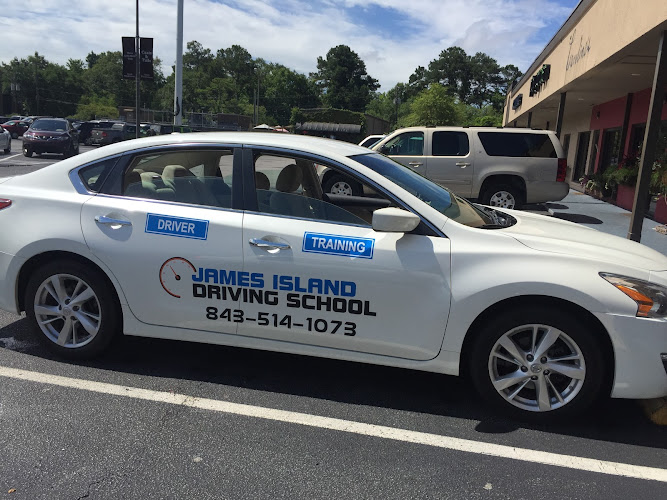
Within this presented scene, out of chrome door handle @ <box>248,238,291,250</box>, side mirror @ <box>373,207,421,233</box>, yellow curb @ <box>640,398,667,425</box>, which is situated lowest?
yellow curb @ <box>640,398,667,425</box>

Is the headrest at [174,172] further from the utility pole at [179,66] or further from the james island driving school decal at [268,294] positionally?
the utility pole at [179,66]

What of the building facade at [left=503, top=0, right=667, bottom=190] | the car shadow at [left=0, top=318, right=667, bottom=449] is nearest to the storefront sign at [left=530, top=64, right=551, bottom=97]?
the building facade at [left=503, top=0, right=667, bottom=190]

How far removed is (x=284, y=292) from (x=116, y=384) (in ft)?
4.24

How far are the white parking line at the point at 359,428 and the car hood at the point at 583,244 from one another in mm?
1109

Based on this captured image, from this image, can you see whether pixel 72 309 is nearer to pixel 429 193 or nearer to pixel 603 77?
pixel 429 193

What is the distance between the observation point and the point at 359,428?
318 cm

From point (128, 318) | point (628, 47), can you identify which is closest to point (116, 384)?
point (128, 318)

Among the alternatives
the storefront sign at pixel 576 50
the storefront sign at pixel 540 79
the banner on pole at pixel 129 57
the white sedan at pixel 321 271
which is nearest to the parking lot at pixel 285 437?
the white sedan at pixel 321 271

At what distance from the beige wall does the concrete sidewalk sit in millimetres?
3124

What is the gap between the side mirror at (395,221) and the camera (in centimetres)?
321

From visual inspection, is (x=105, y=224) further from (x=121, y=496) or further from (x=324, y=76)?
(x=324, y=76)

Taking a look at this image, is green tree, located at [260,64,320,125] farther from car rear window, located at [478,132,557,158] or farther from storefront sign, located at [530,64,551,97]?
car rear window, located at [478,132,557,158]

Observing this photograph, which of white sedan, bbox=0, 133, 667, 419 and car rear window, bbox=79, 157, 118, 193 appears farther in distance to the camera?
car rear window, bbox=79, 157, 118, 193

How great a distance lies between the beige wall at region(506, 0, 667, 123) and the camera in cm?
843
